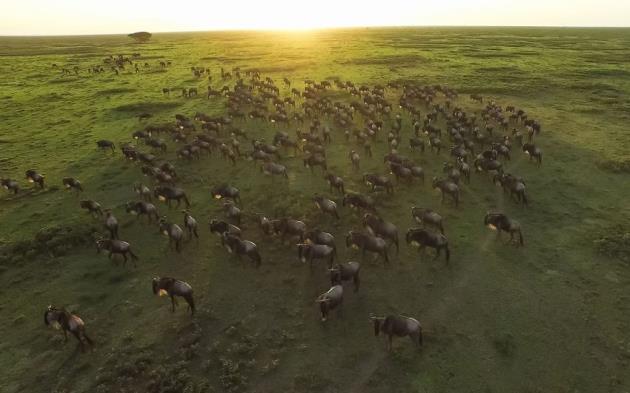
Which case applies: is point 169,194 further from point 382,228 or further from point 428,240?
point 428,240

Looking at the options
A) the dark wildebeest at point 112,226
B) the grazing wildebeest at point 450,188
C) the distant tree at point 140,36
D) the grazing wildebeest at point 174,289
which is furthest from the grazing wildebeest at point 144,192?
the distant tree at point 140,36

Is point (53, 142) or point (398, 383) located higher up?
point (53, 142)

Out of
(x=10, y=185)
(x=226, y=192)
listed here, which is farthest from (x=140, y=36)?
(x=226, y=192)

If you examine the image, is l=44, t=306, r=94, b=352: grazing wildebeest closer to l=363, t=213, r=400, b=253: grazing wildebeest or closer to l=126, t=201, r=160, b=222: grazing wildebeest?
l=126, t=201, r=160, b=222: grazing wildebeest

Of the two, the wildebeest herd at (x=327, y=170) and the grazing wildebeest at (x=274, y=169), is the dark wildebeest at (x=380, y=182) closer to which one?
the wildebeest herd at (x=327, y=170)

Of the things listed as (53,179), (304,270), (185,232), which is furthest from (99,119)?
(304,270)

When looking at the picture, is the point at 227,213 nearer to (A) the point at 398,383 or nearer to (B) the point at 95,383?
(B) the point at 95,383
